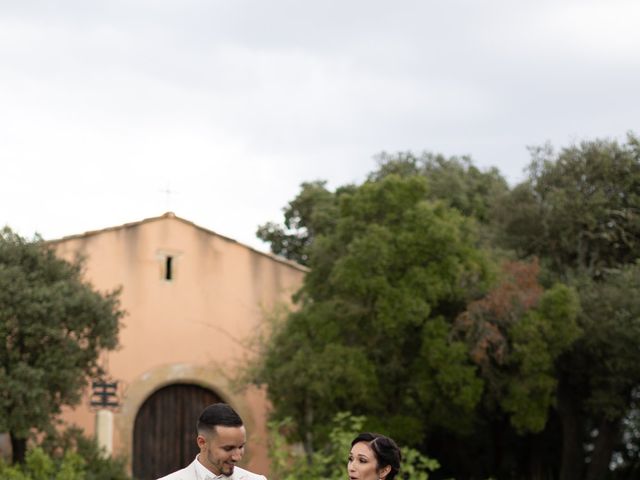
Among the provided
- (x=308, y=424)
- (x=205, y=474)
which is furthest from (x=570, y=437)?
(x=205, y=474)

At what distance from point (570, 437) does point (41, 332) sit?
31.3ft

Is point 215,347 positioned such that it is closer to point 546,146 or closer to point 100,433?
point 100,433

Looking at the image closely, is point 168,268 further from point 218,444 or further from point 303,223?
point 218,444

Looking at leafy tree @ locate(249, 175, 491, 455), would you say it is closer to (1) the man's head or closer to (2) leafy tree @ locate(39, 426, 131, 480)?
(2) leafy tree @ locate(39, 426, 131, 480)

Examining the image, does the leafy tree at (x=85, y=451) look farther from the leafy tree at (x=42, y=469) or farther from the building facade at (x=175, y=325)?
the building facade at (x=175, y=325)

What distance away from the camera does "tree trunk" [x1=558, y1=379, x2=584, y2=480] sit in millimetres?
22078

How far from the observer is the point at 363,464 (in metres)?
5.42

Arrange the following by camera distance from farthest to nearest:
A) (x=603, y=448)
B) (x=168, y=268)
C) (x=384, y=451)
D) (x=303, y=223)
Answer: (x=303, y=223), (x=168, y=268), (x=603, y=448), (x=384, y=451)

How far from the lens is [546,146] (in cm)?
2409

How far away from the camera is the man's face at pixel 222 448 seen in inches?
181

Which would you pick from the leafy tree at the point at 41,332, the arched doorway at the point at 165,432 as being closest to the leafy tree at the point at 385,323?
the arched doorway at the point at 165,432

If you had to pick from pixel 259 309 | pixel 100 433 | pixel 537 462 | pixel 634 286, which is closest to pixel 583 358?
pixel 634 286

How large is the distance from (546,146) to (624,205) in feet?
6.50

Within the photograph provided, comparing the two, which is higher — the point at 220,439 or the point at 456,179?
the point at 456,179
